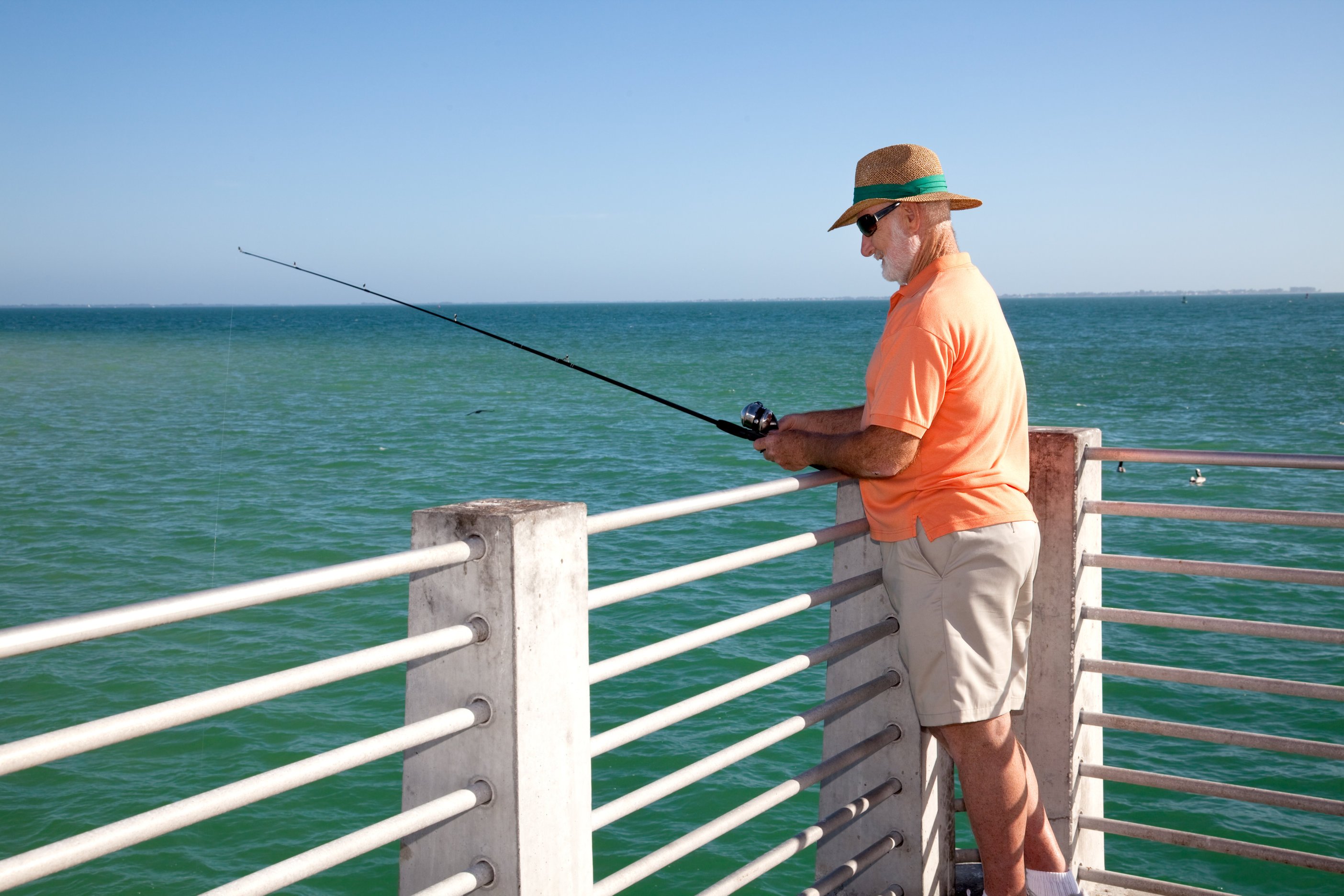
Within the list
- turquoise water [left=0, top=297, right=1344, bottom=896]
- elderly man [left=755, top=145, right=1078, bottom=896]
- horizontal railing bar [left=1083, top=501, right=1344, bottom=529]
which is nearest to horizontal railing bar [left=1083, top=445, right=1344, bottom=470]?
horizontal railing bar [left=1083, top=501, right=1344, bottom=529]

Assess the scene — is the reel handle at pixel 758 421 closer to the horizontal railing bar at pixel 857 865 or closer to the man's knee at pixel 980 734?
the man's knee at pixel 980 734

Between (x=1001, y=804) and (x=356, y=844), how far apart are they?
61.3 inches

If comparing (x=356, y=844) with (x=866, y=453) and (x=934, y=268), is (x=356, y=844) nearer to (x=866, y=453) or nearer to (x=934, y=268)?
(x=866, y=453)

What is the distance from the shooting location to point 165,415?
107ft

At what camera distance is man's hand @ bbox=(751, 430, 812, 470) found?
2.62 meters

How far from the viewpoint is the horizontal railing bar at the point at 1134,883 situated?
3.08m

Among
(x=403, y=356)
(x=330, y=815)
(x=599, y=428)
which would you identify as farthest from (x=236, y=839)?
(x=403, y=356)

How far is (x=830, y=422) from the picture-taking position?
8.80 feet

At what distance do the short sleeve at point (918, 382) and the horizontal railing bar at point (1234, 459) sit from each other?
25.1 inches

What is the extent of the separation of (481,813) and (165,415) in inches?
1339

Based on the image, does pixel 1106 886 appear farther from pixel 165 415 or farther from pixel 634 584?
pixel 165 415

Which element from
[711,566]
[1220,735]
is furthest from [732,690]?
[1220,735]

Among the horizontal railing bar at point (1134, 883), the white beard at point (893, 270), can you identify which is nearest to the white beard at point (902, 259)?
the white beard at point (893, 270)

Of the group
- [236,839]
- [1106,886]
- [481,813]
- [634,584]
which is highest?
[634,584]
